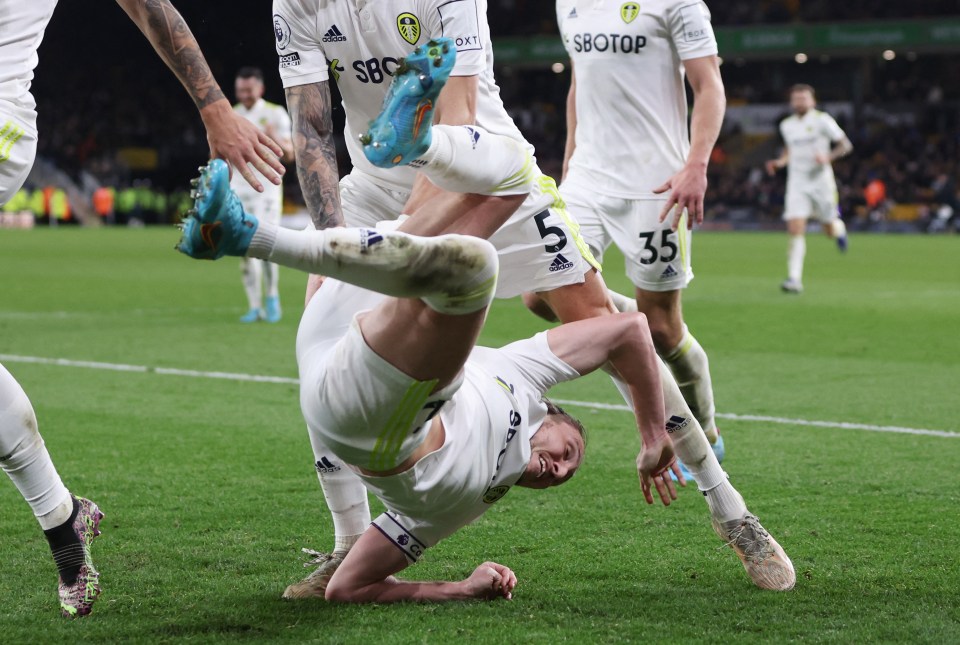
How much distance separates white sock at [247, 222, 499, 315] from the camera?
2543 mm

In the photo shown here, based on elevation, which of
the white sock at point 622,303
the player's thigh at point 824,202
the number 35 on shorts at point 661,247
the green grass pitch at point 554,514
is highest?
the number 35 on shorts at point 661,247

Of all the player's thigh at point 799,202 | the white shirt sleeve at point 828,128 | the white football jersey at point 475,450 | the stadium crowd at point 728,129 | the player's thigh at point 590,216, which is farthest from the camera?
the stadium crowd at point 728,129

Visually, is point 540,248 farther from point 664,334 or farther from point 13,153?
point 13,153

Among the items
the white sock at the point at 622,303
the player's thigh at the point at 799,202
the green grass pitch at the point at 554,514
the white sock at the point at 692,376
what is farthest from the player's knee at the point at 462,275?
the player's thigh at the point at 799,202

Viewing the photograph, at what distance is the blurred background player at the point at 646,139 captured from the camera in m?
5.08

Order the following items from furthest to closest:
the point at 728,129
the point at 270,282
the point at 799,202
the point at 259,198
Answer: the point at 728,129, the point at 799,202, the point at 259,198, the point at 270,282

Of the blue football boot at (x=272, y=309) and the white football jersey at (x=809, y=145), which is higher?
the blue football boot at (x=272, y=309)

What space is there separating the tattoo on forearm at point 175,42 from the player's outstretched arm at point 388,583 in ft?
4.58

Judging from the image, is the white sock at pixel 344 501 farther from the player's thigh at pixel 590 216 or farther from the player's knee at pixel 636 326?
the player's thigh at pixel 590 216

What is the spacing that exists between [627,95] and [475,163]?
8.51 ft

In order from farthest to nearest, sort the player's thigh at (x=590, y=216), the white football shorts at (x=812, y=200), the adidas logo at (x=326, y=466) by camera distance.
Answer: the white football shorts at (x=812, y=200), the player's thigh at (x=590, y=216), the adidas logo at (x=326, y=466)

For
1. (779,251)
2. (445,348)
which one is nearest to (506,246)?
(445,348)

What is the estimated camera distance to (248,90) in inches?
447

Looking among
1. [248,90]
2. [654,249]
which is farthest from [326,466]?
[248,90]
